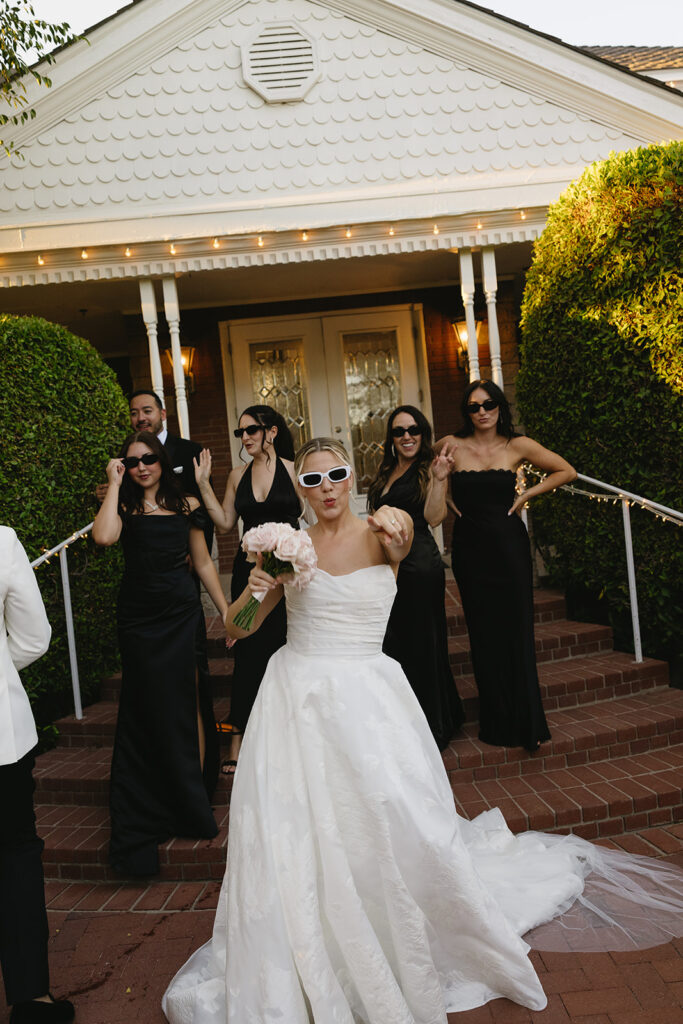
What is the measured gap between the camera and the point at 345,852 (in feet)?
8.05

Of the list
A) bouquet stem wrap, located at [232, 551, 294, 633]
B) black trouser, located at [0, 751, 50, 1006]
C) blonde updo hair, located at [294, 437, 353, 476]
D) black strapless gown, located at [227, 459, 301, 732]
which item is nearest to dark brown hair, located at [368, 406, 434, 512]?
black strapless gown, located at [227, 459, 301, 732]

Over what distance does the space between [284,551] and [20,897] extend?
1587mm

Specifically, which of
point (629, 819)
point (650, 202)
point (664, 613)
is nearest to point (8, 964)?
point (629, 819)

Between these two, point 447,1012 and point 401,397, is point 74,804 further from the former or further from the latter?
point 401,397

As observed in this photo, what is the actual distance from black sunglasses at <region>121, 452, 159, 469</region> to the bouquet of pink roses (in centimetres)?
153

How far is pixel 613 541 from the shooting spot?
5.80 meters

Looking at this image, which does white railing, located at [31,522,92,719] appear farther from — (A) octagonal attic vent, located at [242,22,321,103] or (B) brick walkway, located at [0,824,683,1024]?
(A) octagonal attic vent, located at [242,22,321,103]

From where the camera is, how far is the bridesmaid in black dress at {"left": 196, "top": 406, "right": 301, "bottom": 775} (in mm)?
4352

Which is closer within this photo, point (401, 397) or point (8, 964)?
point (8, 964)

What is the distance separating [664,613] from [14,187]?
699cm

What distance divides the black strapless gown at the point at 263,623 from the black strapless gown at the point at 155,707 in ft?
1.24

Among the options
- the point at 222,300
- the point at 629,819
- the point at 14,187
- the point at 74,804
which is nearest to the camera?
the point at 629,819

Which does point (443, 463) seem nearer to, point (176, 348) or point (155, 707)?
point (155, 707)

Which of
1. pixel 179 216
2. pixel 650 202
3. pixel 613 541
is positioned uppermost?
pixel 179 216
